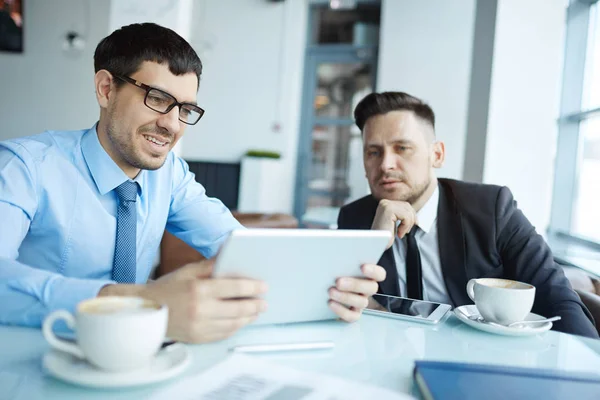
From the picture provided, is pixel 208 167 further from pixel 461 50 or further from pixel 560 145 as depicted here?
pixel 560 145

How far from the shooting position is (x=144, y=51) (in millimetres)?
1406

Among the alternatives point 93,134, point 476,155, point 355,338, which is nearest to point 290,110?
point 476,155

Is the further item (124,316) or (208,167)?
(208,167)

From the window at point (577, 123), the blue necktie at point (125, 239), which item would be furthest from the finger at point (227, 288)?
the window at point (577, 123)

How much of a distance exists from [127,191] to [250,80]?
6.04 meters

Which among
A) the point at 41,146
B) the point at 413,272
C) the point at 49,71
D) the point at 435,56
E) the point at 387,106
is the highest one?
the point at 435,56

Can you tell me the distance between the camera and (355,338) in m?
0.91

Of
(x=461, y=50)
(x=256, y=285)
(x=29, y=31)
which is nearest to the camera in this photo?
(x=256, y=285)

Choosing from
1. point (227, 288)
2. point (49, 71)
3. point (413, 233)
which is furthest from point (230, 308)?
point (49, 71)

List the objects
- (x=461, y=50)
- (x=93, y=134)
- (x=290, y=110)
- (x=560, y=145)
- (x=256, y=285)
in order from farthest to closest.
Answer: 1. (x=290, y=110)
2. (x=461, y=50)
3. (x=560, y=145)
4. (x=93, y=134)
5. (x=256, y=285)

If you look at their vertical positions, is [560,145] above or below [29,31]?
below

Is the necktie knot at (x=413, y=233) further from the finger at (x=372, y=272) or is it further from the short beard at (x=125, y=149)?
the short beard at (x=125, y=149)

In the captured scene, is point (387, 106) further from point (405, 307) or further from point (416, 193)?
point (405, 307)

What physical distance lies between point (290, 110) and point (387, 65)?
161cm
